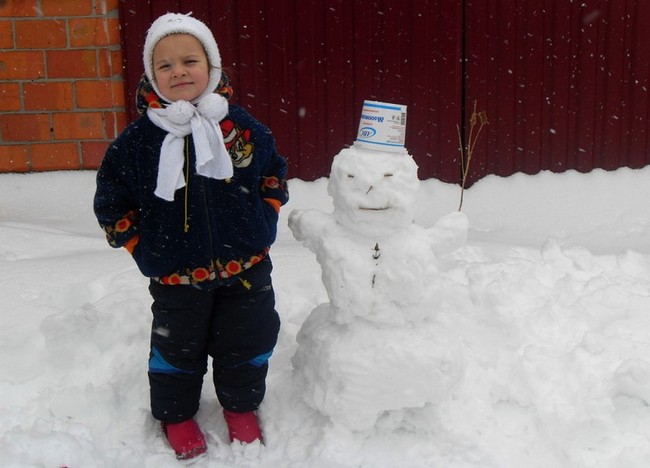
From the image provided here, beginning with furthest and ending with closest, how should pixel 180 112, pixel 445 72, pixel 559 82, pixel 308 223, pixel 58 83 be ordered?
pixel 559 82 → pixel 445 72 → pixel 58 83 → pixel 308 223 → pixel 180 112

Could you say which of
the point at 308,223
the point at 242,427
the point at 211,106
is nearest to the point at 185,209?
the point at 211,106

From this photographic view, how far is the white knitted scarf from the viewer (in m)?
2.20

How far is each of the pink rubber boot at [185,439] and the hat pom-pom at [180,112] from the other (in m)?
1.08

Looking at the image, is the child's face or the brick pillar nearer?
the child's face

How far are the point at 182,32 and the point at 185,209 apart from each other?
1.81ft

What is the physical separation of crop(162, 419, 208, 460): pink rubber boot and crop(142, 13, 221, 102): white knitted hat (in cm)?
114

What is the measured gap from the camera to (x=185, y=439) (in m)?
2.54

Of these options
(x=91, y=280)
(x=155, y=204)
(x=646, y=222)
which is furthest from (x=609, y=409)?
(x=646, y=222)

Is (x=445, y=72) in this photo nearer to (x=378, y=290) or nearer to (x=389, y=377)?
(x=378, y=290)

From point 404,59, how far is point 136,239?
3105 millimetres

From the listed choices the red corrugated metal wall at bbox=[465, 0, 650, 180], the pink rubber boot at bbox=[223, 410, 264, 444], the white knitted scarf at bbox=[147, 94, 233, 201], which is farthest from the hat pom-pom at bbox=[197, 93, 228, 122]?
the red corrugated metal wall at bbox=[465, 0, 650, 180]

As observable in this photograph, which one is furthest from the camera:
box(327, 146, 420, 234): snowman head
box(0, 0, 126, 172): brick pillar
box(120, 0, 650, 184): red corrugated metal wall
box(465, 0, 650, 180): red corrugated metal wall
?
box(465, 0, 650, 180): red corrugated metal wall

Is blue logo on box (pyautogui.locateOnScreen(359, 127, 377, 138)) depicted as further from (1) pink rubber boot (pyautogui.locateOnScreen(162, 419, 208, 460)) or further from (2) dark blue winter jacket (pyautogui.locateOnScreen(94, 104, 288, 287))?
(1) pink rubber boot (pyautogui.locateOnScreen(162, 419, 208, 460))

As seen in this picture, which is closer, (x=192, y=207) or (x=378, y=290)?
(x=192, y=207)
